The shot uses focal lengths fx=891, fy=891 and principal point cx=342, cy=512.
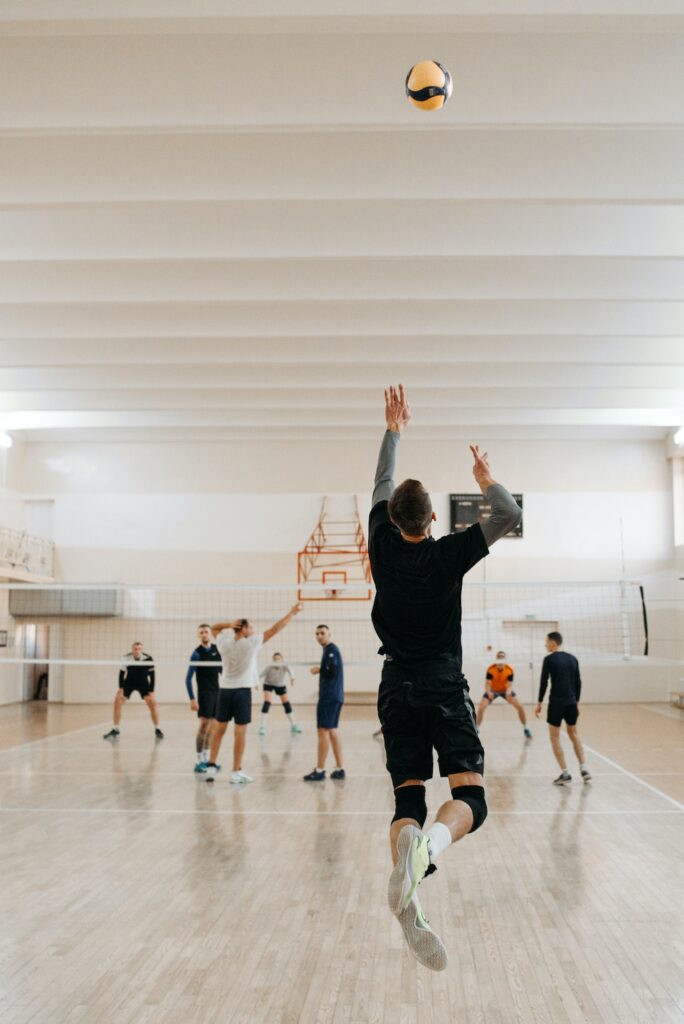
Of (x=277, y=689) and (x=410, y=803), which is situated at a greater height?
(x=410, y=803)

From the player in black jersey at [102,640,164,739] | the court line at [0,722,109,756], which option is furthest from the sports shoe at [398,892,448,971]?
the player in black jersey at [102,640,164,739]

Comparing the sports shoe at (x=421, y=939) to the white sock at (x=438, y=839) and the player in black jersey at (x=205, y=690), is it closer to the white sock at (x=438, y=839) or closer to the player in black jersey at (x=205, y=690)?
the white sock at (x=438, y=839)

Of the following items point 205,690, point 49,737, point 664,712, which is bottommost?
point 664,712

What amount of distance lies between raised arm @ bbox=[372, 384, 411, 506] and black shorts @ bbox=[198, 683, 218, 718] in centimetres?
803

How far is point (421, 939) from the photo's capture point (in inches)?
118

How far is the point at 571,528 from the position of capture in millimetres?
21438

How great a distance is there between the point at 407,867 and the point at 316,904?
3014mm

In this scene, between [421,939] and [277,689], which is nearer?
[421,939]

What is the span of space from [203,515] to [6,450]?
4.88m

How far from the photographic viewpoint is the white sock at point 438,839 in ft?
10.2

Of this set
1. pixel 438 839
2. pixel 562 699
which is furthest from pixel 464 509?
pixel 438 839

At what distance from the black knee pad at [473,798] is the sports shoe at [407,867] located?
0.38 metres

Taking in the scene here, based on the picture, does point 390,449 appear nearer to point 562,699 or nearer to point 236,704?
point 236,704

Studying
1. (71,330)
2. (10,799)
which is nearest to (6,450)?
(71,330)
